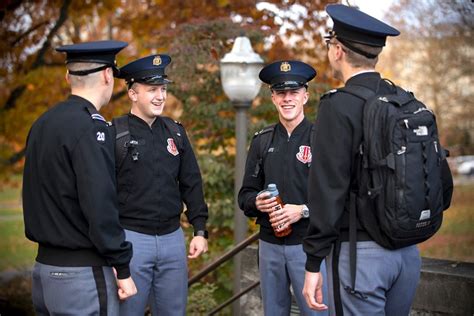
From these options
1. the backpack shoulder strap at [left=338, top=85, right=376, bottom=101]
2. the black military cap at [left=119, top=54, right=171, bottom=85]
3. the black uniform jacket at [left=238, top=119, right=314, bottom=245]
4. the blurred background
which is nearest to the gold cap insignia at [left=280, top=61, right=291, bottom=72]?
the black uniform jacket at [left=238, top=119, right=314, bottom=245]

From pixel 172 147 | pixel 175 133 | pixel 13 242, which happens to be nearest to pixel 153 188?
pixel 172 147

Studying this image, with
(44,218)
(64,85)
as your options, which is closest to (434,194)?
(44,218)

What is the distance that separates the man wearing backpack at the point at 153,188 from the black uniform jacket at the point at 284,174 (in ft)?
1.16

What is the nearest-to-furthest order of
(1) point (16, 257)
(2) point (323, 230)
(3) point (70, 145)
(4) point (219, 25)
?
(2) point (323, 230), (3) point (70, 145), (4) point (219, 25), (1) point (16, 257)

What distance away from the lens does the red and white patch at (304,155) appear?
4164 millimetres

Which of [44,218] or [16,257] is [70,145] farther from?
[16,257]

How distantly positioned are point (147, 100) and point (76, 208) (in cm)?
126

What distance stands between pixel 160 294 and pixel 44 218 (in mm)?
1231

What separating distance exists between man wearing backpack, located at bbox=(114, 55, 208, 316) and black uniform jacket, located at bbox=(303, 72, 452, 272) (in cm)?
144

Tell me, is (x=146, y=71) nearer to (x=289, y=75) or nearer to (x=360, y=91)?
(x=289, y=75)

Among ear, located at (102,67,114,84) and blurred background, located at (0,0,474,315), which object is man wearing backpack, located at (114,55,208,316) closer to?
ear, located at (102,67,114,84)

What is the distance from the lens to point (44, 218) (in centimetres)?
312

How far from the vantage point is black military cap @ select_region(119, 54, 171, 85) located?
13.9ft

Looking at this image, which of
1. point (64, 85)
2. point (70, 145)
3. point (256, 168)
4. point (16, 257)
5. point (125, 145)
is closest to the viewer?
point (70, 145)
